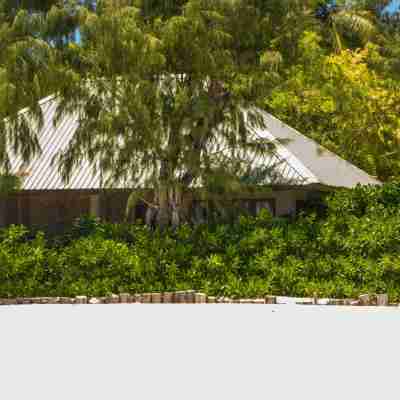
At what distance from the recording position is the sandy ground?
8.20 meters

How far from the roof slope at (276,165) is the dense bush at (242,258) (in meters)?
5.36

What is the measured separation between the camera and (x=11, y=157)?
29.1 m

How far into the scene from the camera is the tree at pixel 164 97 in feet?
66.1

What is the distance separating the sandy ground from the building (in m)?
10.4

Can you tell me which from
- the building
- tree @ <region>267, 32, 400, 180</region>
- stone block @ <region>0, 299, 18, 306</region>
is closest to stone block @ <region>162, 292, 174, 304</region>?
stone block @ <region>0, 299, 18, 306</region>

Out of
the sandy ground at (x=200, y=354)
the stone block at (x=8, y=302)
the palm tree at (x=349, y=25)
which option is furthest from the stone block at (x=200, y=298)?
the palm tree at (x=349, y=25)

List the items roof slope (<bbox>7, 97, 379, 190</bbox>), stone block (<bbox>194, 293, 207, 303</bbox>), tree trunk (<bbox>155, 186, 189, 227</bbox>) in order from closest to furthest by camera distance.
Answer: stone block (<bbox>194, 293, 207, 303</bbox>), tree trunk (<bbox>155, 186, 189, 227</bbox>), roof slope (<bbox>7, 97, 379, 190</bbox>)

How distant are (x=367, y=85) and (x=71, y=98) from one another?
12.3 metres

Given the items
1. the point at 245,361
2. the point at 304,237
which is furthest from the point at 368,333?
the point at 304,237

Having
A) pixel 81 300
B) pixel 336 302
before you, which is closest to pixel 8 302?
pixel 81 300

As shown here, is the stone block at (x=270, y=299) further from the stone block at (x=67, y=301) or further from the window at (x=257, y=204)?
the window at (x=257, y=204)

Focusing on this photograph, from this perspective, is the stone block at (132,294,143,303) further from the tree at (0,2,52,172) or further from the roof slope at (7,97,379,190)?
the roof slope at (7,97,379,190)

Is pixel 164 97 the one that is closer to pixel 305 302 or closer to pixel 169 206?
pixel 169 206

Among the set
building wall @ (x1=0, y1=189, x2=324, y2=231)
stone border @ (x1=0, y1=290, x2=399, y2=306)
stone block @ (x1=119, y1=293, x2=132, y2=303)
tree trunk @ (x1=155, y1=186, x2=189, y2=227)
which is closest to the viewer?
stone border @ (x1=0, y1=290, x2=399, y2=306)
